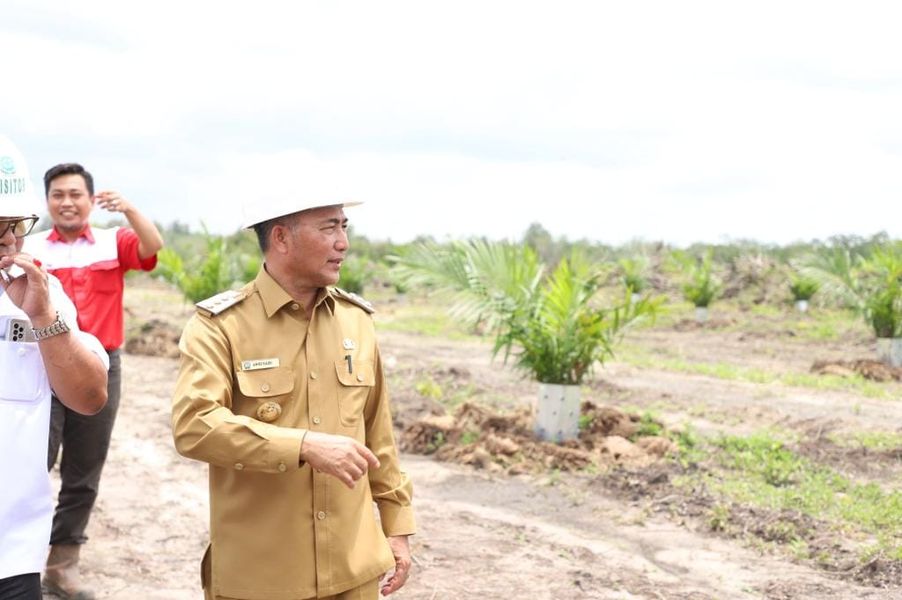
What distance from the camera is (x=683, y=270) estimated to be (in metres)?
28.3

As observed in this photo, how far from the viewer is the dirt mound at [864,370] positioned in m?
12.5

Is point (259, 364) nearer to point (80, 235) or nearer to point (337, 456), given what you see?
point (337, 456)

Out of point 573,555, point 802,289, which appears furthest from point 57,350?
point 802,289

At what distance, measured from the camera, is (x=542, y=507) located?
→ 6.68m

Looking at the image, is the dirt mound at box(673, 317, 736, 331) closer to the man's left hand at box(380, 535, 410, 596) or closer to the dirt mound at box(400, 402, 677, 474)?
the dirt mound at box(400, 402, 677, 474)

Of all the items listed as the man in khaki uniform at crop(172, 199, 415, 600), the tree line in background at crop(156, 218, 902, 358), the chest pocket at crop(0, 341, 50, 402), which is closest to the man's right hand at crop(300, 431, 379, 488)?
the man in khaki uniform at crop(172, 199, 415, 600)

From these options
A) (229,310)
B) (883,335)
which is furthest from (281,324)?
(883,335)

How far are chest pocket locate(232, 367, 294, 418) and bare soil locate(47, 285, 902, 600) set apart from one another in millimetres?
2576

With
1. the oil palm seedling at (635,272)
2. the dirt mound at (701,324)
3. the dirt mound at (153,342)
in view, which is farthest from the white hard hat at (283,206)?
the oil palm seedling at (635,272)

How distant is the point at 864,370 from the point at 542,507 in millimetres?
7526

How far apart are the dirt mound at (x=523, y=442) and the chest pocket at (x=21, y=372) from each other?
541 centimetres

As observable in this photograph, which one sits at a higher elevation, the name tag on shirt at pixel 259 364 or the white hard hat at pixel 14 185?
the white hard hat at pixel 14 185

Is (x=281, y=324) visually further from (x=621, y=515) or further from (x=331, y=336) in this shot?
(x=621, y=515)

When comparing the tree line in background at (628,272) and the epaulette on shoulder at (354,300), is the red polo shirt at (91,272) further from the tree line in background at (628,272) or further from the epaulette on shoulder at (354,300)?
the tree line in background at (628,272)
